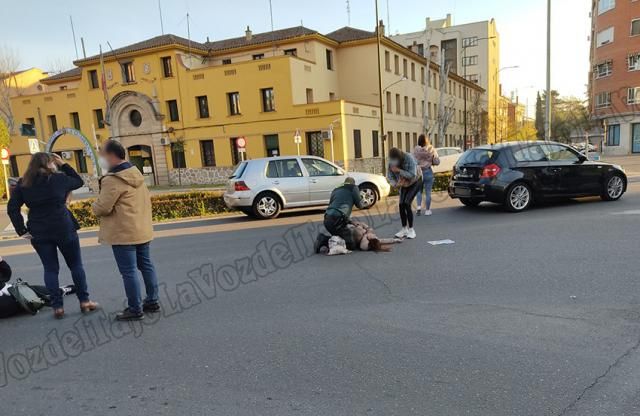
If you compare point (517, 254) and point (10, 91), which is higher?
point (10, 91)

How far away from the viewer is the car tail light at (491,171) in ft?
30.4

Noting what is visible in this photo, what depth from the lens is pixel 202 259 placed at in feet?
23.3

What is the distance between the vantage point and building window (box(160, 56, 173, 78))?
33.3 m

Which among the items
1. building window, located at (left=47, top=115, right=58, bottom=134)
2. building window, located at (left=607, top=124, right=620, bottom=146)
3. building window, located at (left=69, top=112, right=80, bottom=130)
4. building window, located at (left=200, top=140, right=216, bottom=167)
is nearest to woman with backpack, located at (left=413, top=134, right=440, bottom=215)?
building window, located at (left=200, top=140, right=216, bottom=167)

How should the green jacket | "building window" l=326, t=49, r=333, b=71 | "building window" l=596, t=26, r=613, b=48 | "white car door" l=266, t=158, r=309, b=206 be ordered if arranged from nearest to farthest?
the green jacket
"white car door" l=266, t=158, r=309, b=206
"building window" l=326, t=49, r=333, b=71
"building window" l=596, t=26, r=613, b=48

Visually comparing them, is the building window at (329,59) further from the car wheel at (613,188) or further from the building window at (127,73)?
the car wheel at (613,188)

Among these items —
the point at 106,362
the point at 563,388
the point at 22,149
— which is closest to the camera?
the point at 563,388

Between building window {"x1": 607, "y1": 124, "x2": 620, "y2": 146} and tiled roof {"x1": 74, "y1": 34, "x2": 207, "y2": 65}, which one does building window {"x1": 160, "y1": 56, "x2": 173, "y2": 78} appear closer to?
tiled roof {"x1": 74, "y1": 34, "x2": 207, "y2": 65}

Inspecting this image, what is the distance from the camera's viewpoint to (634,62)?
137 ft

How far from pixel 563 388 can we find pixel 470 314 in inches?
50.5

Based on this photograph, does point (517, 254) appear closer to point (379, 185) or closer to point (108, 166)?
point (108, 166)

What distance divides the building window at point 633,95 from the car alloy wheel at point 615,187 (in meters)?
41.0

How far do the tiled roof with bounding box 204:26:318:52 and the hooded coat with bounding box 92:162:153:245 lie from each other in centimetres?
3127

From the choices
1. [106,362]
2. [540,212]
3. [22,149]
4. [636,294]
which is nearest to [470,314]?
[636,294]
